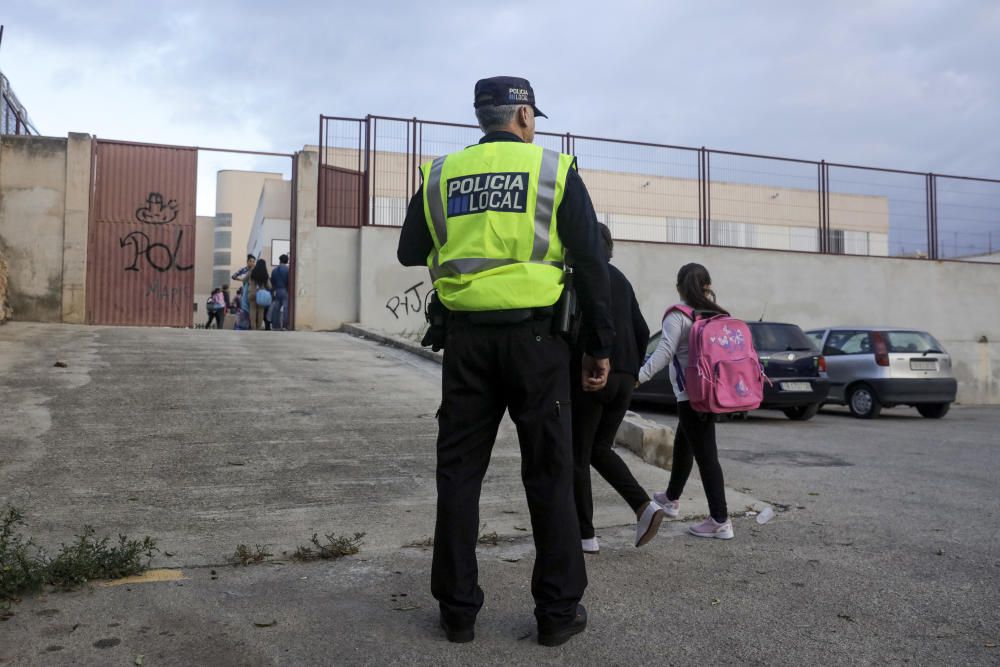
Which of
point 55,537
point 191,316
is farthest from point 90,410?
point 191,316

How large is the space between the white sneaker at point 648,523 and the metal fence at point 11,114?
1521cm

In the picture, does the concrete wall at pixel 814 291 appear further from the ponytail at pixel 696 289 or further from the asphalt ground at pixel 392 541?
the ponytail at pixel 696 289

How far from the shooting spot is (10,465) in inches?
190

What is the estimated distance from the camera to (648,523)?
393 cm

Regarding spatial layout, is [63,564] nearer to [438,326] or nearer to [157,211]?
[438,326]

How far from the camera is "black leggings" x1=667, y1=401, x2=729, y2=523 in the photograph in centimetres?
424

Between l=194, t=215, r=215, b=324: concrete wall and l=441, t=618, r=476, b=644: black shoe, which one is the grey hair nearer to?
l=441, t=618, r=476, b=644: black shoe

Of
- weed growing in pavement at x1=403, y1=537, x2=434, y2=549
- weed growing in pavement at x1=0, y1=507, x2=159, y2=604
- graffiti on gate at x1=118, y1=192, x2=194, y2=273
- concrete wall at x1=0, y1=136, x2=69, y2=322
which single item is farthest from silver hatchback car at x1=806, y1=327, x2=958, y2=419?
concrete wall at x1=0, y1=136, x2=69, y2=322

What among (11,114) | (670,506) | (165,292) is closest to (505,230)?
(670,506)

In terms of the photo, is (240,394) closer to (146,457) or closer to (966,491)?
(146,457)

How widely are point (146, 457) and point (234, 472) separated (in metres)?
0.65

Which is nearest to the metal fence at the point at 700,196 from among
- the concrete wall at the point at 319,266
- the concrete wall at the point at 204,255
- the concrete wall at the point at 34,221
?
the concrete wall at the point at 319,266

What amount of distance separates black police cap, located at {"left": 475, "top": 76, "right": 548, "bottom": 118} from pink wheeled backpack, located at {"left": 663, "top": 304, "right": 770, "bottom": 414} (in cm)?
172

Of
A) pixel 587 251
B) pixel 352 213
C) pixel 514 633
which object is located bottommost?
pixel 514 633
